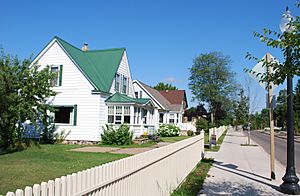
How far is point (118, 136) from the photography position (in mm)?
19500

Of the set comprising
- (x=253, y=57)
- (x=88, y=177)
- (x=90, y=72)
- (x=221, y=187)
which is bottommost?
(x=221, y=187)

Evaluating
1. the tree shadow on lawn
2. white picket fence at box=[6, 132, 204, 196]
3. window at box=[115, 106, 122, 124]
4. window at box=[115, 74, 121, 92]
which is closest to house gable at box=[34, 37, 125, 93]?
window at box=[115, 74, 121, 92]

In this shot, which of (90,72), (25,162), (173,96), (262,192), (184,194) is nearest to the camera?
(184,194)

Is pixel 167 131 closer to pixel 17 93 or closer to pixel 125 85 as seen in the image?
pixel 125 85

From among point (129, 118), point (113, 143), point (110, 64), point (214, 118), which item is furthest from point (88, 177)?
point (214, 118)

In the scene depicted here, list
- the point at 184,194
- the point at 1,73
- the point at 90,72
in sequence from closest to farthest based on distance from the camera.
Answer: the point at 184,194 < the point at 1,73 < the point at 90,72

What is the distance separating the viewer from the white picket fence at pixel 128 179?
8.81ft

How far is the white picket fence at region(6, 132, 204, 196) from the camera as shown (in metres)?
2.69

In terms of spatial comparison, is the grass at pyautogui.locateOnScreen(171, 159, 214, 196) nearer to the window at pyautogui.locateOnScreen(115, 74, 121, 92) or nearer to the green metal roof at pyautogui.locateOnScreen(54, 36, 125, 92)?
the green metal roof at pyautogui.locateOnScreen(54, 36, 125, 92)

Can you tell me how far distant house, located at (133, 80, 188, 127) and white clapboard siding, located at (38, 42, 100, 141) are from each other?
12.7 metres

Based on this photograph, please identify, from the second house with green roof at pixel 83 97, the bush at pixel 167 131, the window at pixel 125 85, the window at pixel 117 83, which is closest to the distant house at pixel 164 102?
the bush at pixel 167 131

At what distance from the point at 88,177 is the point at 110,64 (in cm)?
2184

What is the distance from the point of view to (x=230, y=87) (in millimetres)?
53688

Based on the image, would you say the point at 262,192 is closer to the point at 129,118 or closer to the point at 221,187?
the point at 221,187
